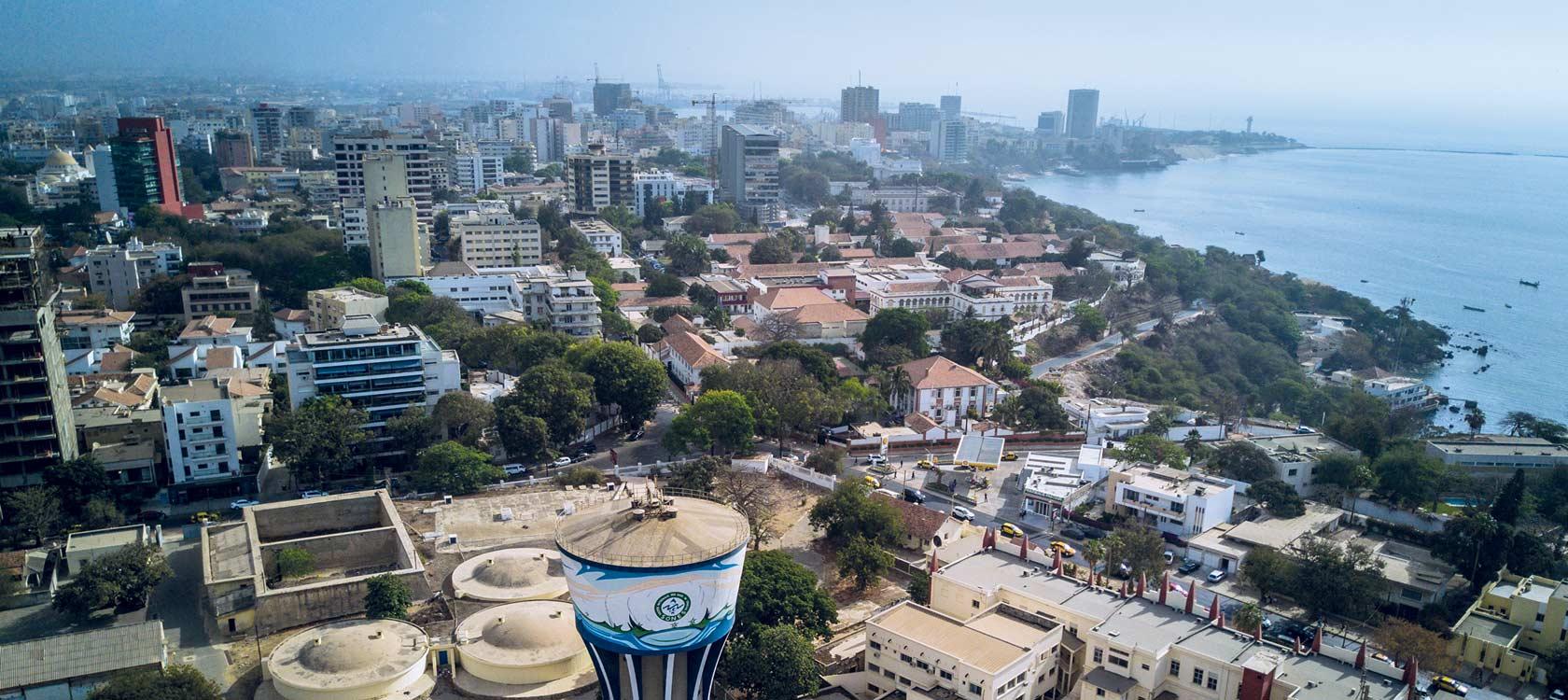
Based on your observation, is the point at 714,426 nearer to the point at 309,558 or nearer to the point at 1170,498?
the point at 309,558

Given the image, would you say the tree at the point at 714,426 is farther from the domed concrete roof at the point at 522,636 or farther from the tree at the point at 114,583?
the tree at the point at 114,583

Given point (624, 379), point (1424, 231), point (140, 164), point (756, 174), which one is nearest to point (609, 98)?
point (756, 174)

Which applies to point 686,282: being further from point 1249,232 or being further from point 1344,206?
point 1344,206

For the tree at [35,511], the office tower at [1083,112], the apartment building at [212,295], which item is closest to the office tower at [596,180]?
the apartment building at [212,295]

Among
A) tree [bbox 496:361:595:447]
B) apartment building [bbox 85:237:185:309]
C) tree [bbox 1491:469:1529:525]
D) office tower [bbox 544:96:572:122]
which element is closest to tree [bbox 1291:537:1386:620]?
tree [bbox 1491:469:1529:525]

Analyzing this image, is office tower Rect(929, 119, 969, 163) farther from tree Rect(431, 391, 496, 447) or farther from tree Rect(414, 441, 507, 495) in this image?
tree Rect(414, 441, 507, 495)
